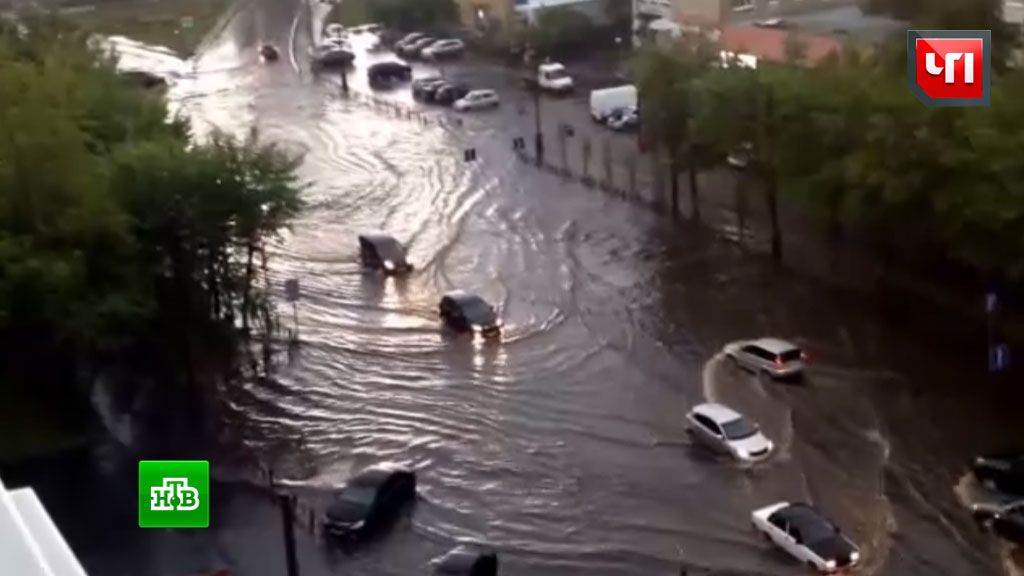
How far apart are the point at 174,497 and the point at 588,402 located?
9.67 feet

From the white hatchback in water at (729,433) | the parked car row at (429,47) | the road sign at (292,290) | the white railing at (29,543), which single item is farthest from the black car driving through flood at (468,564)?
the parked car row at (429,47)

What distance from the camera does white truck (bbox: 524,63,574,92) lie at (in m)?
20.2

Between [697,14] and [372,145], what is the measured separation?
15.6 ft

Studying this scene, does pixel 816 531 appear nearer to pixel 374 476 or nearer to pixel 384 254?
pixel 374 476

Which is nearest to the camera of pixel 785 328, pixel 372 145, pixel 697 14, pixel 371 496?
pixel 371 496

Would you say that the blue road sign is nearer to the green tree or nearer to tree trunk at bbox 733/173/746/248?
tree trunk at bbox 733/173/746/248

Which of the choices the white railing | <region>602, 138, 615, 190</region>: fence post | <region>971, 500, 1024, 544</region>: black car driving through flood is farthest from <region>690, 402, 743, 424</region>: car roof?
<region>602, 138, 615, 190</region>: fence post

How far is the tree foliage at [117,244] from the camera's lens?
9.48 metres

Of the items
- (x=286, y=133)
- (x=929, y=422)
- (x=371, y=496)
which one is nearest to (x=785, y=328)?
(x=929, y=422)

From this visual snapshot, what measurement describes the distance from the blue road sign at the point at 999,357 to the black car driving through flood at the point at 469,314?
11.6 ft

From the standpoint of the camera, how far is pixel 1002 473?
8.38 metres

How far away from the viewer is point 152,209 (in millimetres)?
10406

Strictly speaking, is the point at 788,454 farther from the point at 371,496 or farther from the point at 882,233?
the point at 882,233

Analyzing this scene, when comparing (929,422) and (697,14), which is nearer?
(929,422)
